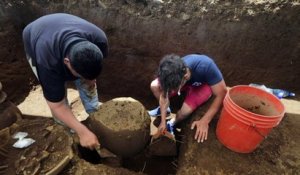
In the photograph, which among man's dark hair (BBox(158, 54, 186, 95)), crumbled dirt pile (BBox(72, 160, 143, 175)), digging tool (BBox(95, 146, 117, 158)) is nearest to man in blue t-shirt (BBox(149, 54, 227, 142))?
man's dark hair (BBox(158, 54, 186, 95))

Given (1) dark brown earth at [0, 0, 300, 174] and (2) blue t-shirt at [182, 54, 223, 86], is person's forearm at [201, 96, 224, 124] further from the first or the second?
(1) dark brown earth at [0, 0, 300, 174]

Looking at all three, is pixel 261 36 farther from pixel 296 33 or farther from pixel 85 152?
pixel 85 152

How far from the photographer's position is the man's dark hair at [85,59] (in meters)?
2.04

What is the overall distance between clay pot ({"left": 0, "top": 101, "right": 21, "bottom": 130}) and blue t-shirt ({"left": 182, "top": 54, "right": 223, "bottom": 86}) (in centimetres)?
216

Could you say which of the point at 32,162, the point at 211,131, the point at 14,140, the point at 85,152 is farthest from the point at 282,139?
the point at 14,140

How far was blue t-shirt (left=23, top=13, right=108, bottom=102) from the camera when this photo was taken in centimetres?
231

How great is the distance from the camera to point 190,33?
12.6ft

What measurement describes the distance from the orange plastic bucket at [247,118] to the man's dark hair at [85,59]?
1.30 meters

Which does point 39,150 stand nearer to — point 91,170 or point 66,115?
point 66,115

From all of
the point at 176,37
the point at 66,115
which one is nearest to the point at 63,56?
the point at 66,115

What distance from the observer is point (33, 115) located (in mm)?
3959

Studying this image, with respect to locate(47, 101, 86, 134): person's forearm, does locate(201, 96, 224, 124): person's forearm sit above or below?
below

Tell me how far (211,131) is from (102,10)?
2440 mm

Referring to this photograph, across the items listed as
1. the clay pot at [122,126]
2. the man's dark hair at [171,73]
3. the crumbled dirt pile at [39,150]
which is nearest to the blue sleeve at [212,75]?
the man's dark hair at [171,73]
